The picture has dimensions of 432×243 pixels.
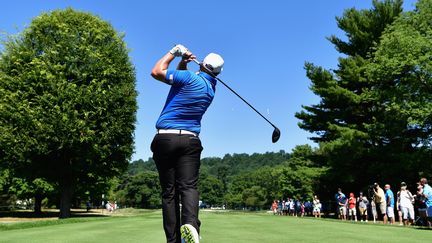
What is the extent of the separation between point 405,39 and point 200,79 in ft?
118

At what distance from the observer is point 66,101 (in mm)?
32562

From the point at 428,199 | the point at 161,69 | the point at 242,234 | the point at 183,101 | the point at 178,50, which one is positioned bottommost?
the point at 242,234

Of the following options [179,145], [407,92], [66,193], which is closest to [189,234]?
[179,145]

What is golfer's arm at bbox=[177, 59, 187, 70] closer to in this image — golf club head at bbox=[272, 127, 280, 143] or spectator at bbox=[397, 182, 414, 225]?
golf club head at bbox=[272, 127, 280, 143]

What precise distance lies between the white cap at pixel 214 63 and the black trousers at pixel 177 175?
0.89 metres

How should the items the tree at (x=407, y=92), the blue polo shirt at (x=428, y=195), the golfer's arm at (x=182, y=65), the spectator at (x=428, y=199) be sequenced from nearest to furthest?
the golfer's arm at (x=182, y=65) < the spectator at (x=428, y=199) < the blue polo shirt at (x=428, y=195) < the tree at (x=407, y=92)

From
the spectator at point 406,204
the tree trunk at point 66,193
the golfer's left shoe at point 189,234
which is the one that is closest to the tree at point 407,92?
the spectator at point 406,204

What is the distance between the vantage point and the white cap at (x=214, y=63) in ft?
17.2

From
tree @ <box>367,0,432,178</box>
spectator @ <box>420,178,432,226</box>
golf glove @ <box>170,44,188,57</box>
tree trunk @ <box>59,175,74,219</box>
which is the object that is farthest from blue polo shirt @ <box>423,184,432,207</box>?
tree trunk @ <box>59,175,74,219</box>

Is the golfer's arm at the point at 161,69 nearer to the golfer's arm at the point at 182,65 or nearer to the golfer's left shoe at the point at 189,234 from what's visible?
the golfer's arm at the point at 182,65

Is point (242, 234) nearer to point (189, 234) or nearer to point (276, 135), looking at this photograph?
point (276, 135)

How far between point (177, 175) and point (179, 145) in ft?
1.11

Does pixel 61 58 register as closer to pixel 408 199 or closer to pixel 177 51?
pixel 408 199

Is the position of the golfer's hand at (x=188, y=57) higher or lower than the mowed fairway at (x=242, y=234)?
higher
